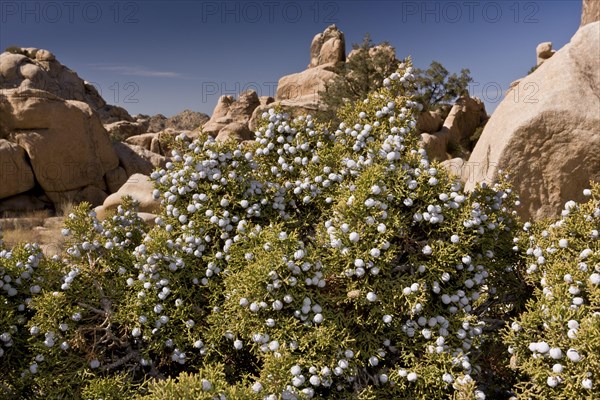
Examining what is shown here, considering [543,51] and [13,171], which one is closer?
[13,171]

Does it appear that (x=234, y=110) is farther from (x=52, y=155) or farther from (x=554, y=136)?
(x=554, y=136)

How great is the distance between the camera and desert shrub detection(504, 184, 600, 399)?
3648mm

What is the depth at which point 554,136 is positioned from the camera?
9.04 meters

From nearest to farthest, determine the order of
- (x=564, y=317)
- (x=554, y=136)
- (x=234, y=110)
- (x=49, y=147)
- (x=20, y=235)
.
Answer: (x=564, y=317) → (x=554, y=136) → (x=20, y=235) → (x=49, y=147) → (x=234, y=110)

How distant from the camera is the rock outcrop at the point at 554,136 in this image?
29.3 feet

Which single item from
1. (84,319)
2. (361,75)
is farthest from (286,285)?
(361,75)

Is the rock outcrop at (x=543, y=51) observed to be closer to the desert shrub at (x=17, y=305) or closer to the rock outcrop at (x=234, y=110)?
the rock outcrop at (x=234, y=110)

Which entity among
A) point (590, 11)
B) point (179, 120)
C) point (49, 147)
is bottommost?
point (179, 120)

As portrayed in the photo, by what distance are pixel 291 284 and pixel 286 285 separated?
10cm

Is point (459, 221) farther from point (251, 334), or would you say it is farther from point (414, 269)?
point (251, 334)

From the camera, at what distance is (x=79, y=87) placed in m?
46.8

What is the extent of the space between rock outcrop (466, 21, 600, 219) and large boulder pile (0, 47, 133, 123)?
23035mm

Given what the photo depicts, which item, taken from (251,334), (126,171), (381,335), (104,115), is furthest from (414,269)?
(104,115)

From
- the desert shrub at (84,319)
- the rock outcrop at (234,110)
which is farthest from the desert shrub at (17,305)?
the rock outcrop at (234,110)
